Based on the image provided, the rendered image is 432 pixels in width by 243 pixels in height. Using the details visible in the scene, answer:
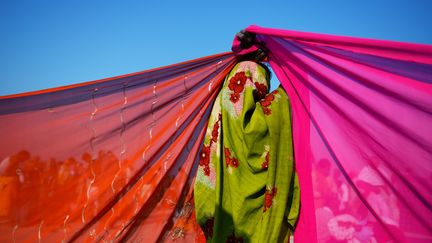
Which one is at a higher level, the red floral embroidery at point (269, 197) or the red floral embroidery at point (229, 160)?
the red floral embroidery at point (229, 160)

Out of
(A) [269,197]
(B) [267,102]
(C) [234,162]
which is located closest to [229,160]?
(C) [234,162]

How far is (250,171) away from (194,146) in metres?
0.60

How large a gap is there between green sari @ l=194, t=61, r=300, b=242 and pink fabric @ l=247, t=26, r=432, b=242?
0.39 feet

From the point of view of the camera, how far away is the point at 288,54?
96.4 inches

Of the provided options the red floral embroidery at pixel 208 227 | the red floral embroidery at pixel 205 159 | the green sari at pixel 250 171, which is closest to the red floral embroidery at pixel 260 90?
the green sari at pixel 250 171

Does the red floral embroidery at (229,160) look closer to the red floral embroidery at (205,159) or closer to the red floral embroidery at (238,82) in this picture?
the red floral embroidery at (205,159)

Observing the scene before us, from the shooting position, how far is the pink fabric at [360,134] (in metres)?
1.81

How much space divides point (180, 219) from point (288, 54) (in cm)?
159

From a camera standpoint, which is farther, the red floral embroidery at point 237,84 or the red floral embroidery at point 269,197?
the red floral embroidery at point 237,84

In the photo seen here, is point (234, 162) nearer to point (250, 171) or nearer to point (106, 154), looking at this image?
point (250, 171)

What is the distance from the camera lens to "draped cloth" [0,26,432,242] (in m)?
1.88

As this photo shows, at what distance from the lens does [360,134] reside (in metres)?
2.08

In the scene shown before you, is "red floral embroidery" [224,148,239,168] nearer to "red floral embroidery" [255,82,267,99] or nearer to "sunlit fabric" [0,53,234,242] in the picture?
"sunlit fabric" [0,53,234,242]

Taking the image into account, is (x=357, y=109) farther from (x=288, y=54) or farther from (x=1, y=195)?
(x=1, y=195)
